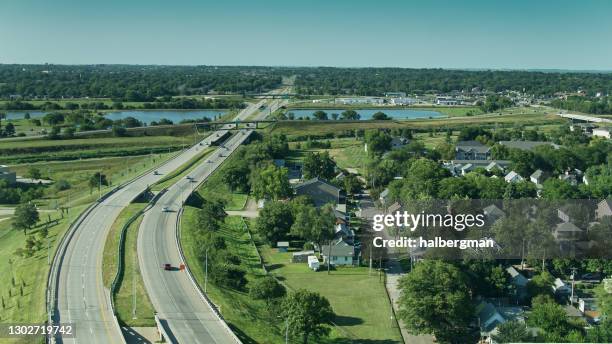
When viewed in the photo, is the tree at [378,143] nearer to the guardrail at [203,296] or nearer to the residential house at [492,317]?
the guardrail at [203,296]

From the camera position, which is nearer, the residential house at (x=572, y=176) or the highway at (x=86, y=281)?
the highway at (x=86, y=281)

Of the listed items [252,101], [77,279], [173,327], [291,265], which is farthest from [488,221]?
[252,101]

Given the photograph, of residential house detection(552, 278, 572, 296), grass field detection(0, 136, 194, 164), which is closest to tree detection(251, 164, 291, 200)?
residential house detection(552, 278, 572, 296)

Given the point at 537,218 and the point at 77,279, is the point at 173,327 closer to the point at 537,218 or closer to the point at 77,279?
the point at 77,279

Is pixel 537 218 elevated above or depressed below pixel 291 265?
above

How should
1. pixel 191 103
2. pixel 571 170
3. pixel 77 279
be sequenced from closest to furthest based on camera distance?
pixel 77 279 < pixel 571 170 < pixel 191 103

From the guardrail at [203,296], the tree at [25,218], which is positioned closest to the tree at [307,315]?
the guardrail at [203,296]

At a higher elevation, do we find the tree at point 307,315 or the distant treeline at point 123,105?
the distant treeline at point 123,105

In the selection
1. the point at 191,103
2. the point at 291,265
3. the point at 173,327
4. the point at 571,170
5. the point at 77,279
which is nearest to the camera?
the point at 173,327
